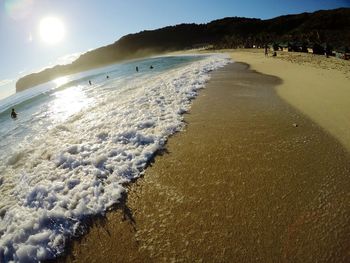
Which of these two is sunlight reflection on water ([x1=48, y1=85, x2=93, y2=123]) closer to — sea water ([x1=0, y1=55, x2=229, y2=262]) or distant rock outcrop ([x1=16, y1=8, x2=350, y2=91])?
sea water ([x1=0, y1=55, x2=229, y2=262])

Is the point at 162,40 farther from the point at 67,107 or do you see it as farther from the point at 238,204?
the point at 238,204

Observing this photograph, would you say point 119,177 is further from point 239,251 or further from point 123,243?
point 239,251

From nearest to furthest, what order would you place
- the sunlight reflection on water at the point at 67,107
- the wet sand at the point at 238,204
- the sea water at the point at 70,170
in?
the wet sand at the point at 238,204
the sea water at the point at 70,170
the sunlight reflection on water at the point at 67,107

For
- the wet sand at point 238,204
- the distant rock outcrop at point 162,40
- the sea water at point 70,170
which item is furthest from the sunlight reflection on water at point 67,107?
the distant rock outcrop at point 162,40

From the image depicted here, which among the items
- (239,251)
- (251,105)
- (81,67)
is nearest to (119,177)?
(239,251)

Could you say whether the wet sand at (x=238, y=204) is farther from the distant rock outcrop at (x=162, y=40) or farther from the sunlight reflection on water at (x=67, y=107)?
the distant rock outcrop at (x=162, y=40)

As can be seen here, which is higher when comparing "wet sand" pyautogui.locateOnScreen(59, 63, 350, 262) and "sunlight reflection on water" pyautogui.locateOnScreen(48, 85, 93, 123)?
"sunlight reflection on water" pyautogui.locateOnScreen(48, 85, 93, 123)

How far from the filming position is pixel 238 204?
604cm

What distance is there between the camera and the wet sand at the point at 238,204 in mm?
4980

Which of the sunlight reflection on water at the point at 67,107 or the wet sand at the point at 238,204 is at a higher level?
the sunlight reflection on water at the point at 67,107

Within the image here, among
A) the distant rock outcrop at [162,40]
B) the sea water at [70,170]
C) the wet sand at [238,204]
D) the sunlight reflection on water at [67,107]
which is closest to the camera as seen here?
the wet sand at [238,204]

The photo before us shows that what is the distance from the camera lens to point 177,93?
16.5m

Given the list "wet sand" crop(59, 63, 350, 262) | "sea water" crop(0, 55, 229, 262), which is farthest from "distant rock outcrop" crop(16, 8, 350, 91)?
"wet sand" crop(59, 63, 350, 262)

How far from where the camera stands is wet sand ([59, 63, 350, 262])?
4.98 meters
